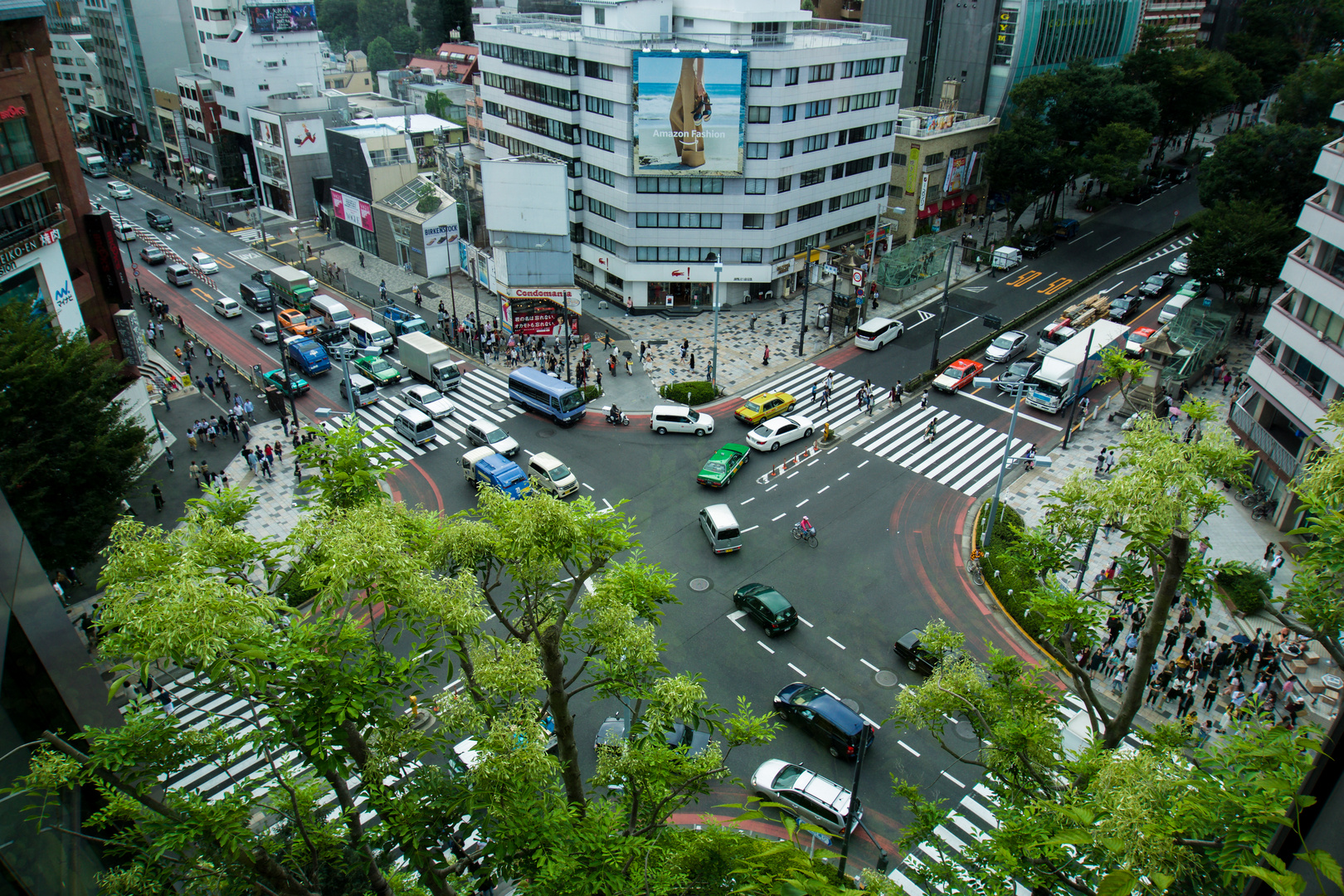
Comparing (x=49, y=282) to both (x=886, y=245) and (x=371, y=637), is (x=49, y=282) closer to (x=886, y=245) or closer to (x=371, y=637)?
(x=371, y=637)

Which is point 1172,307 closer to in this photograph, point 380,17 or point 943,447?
point 943,447

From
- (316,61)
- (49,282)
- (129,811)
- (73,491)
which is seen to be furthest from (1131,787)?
(316,61)

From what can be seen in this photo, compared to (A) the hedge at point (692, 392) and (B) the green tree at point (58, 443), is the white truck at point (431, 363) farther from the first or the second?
(B) the green tree at point (58, 443)

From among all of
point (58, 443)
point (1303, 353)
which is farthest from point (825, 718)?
point (58, 443)

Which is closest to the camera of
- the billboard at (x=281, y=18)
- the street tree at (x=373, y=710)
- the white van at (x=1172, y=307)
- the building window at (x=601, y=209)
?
the street tree at (x=373, y=710)

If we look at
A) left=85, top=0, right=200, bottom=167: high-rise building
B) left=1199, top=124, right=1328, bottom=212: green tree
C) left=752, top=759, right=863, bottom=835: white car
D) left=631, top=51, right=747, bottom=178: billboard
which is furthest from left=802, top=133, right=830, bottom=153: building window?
left=85, top=0, right=200, bottom=167: high-rise building

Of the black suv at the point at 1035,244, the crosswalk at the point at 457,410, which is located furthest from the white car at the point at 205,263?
the black suv at the point at 1035,244

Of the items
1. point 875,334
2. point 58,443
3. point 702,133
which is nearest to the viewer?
point 58,443
